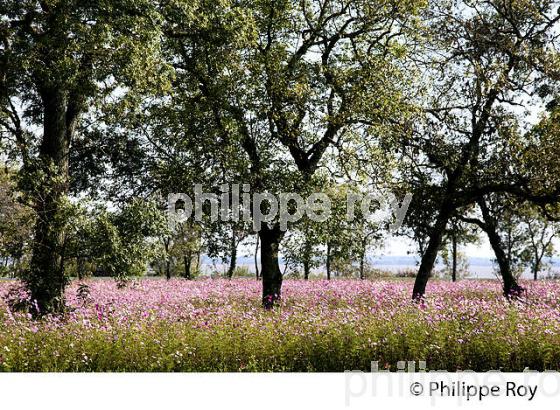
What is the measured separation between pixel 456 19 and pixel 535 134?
16.9 feet

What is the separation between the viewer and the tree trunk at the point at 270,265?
19250 mm

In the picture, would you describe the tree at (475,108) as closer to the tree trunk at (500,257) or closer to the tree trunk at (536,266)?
the tree trunk at (500,257)

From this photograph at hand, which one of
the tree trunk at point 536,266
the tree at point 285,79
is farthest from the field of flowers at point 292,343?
the tree trunk at point 536,266

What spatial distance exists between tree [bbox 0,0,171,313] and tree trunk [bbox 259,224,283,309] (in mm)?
6244

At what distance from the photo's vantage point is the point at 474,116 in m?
21.1

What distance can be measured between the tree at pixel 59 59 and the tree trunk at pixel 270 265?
6244mm

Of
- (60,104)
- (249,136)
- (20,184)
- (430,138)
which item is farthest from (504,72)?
(20,184)
